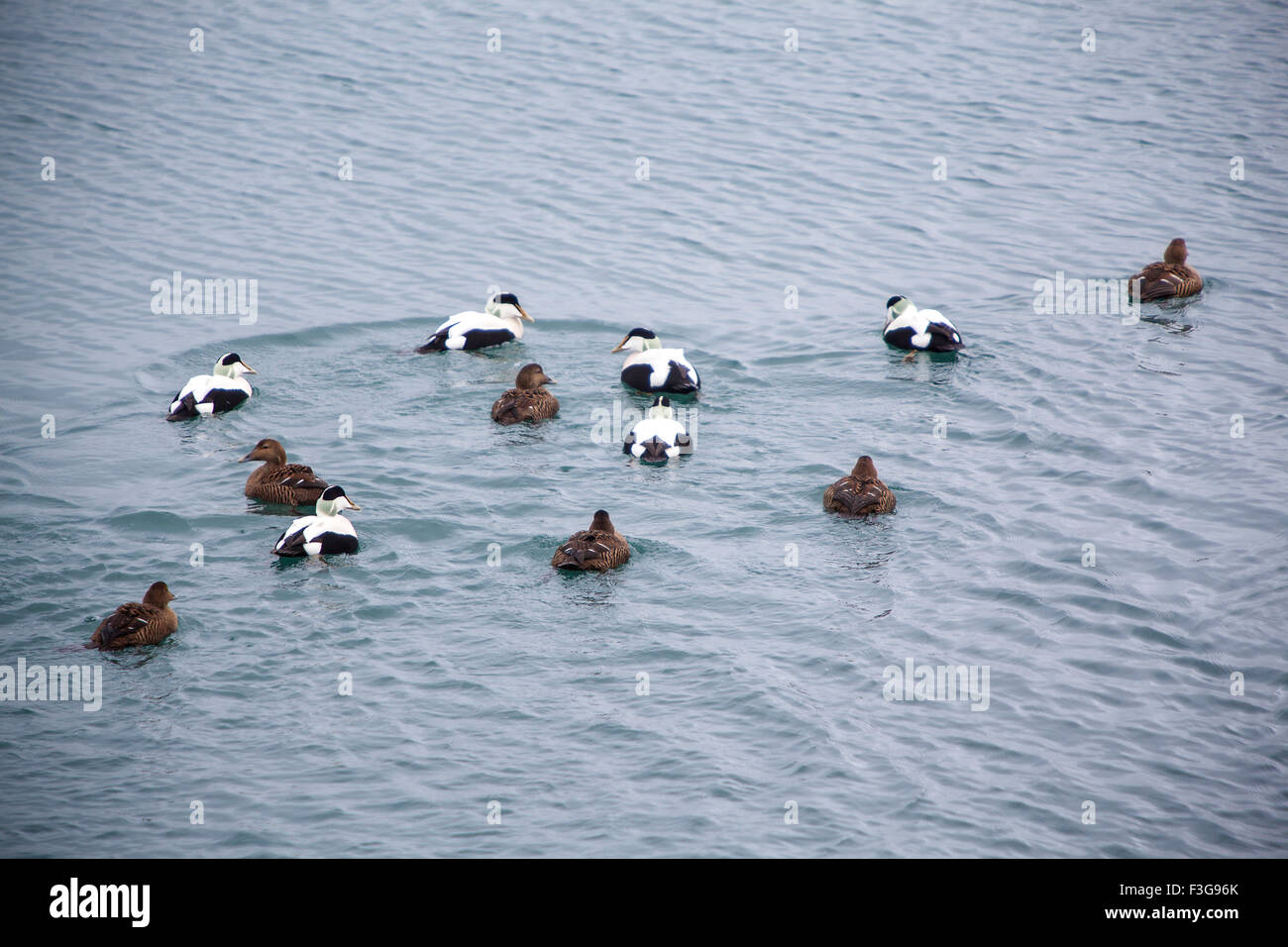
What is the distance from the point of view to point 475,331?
54.6ft

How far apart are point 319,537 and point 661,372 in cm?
493

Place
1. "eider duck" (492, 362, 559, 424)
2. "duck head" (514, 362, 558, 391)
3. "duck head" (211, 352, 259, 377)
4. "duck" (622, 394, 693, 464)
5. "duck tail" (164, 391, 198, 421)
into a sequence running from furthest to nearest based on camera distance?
"duck head" (514, 362, 558, 391) → "duck head" (211, 352, 259, 377) → "duck tail" (164, 391, 198, 421) → "eider duck" (492, 362, 559, 424) → "duck" (622, 394, 693, 464)

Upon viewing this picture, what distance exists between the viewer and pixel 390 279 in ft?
62.0

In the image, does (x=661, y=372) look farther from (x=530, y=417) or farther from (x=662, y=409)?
(x=530, y=417)

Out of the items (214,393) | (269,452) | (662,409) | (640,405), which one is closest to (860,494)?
(662,409)

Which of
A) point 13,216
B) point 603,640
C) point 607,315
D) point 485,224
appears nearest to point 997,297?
point 607,315

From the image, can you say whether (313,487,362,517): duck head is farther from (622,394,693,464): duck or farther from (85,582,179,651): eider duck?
(622,394,693,464): duck

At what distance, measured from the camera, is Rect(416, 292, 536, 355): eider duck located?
656 inches

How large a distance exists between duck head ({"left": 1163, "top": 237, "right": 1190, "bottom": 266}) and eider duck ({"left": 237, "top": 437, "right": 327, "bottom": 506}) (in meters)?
11.7

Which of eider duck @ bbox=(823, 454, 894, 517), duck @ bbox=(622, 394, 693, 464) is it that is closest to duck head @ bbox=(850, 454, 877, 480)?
eider duck @ bbox=(823, 454, 894, 517)

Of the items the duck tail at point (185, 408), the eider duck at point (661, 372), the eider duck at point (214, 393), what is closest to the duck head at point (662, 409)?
the eider duck at point (661, 372)

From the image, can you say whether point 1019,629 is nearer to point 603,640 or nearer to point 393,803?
point 603,640

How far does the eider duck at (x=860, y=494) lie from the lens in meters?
12.7

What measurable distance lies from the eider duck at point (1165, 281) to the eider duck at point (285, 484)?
35.9 ft
